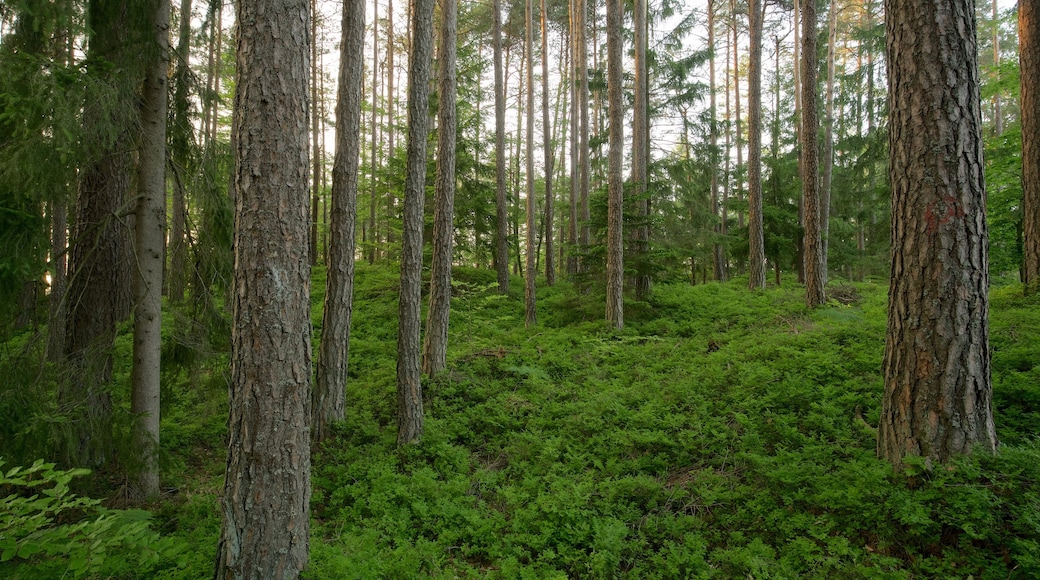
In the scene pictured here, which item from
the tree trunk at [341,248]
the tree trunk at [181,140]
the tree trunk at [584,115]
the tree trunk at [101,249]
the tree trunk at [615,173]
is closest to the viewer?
the tree trunk at [101,249]

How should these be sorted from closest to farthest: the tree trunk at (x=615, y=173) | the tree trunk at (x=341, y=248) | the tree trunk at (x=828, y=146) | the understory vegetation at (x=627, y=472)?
the understory vegetation at (x=627, y=472) < the tree trunk at (x=341, y=248) < the tree trunk at (x=615, y=173) < the tree trunk at (x=828, y=146)

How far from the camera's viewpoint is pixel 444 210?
8164 millimetres

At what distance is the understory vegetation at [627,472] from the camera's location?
349 centimetres

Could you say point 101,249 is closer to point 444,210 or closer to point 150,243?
point 150,243

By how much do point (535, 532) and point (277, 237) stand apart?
3377 mm

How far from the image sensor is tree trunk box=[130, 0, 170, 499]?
4895 millimetres

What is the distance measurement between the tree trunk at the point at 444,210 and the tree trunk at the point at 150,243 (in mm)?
3777

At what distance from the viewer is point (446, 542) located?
14.5 ft

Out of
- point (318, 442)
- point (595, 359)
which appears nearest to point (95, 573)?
point (318, 442)

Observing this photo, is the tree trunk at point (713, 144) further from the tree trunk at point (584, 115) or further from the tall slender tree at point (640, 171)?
the tall slender tree at point (640, 171)

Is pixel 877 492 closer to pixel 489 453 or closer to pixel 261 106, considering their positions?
pixel 489 453

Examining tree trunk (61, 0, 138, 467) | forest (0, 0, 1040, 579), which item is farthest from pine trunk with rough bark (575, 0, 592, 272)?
tree trunk (61, 0, 138, 467)

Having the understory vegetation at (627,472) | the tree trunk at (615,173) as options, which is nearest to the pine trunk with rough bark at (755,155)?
the tree trunk at (615,173)

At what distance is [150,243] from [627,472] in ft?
18.1
